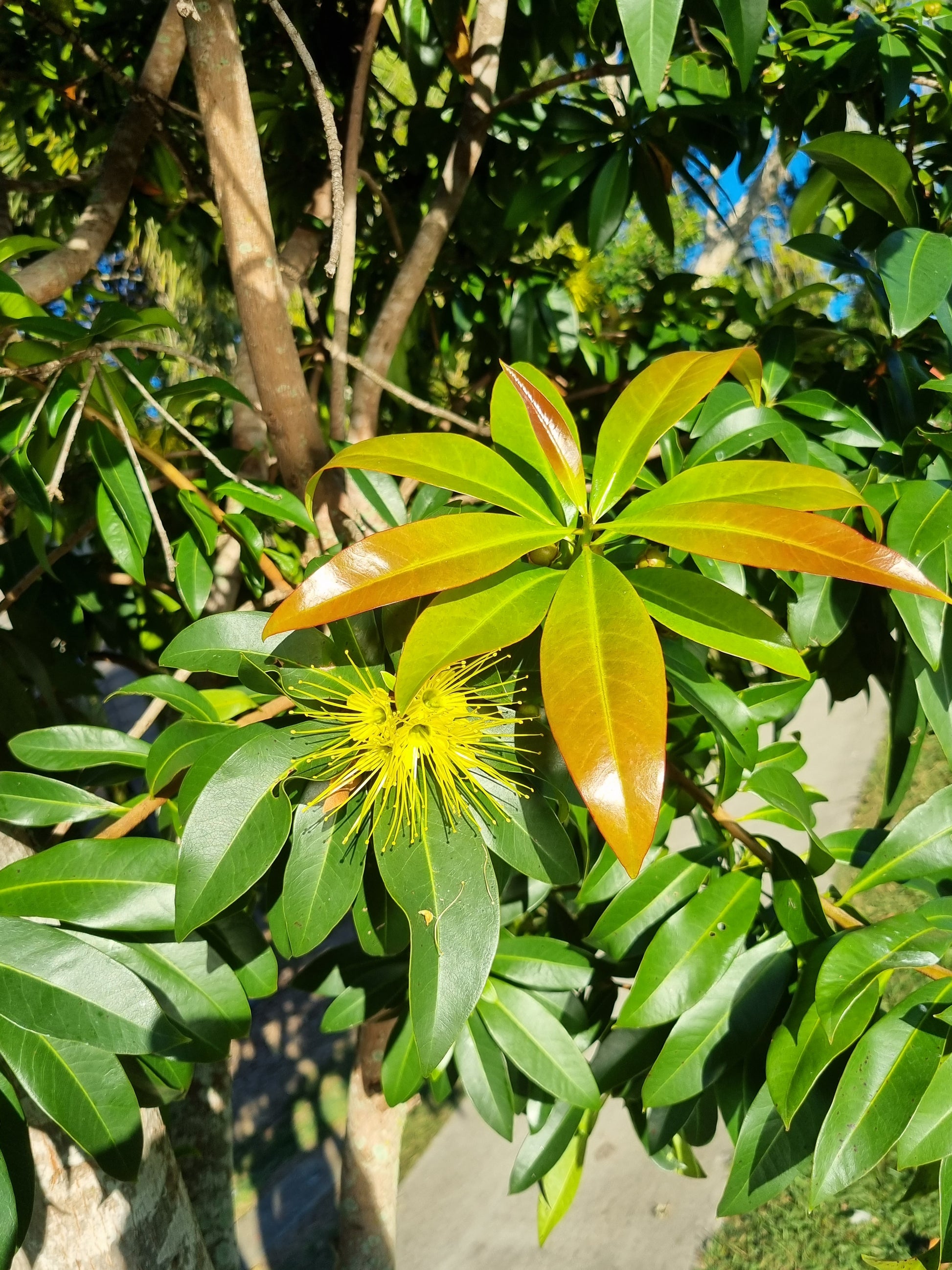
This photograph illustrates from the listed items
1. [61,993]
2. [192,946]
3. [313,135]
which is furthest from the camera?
[313,135]

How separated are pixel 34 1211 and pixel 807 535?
2.85 feet

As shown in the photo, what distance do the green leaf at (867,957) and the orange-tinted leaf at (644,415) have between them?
1.31 feet

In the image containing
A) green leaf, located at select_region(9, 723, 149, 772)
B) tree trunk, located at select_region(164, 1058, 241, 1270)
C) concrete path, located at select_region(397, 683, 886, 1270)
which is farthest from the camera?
concrete path, located at select_region(397, 683, 886, 1270)

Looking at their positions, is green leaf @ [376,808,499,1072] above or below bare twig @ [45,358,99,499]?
below

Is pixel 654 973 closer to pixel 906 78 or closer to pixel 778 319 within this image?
pixel 778 319

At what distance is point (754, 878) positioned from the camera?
871 mm

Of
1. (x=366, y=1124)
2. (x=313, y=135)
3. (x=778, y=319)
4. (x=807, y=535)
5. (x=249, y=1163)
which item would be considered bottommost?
(x=249, y=1163)

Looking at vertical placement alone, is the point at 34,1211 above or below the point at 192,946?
below

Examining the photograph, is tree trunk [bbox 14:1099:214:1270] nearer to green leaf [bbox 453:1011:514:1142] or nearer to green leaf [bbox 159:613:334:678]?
green leaf [bbox 453:1011:514:1142]

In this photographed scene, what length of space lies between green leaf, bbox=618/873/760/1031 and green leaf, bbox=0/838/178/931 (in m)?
0.41

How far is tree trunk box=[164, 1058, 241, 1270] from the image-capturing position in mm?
1324

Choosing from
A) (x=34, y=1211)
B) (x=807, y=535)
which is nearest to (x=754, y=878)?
(x=807, y=535)

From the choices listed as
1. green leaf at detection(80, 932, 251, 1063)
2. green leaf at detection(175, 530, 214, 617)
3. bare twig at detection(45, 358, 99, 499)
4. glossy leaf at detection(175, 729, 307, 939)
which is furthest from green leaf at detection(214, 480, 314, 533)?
green leaf at detection(80, 932, 251, 1063)

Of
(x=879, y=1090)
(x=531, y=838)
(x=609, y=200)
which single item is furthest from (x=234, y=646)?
(x=609, y=200)
